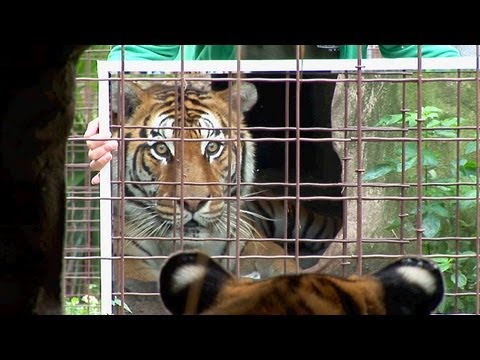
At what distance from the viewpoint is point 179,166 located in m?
3.73

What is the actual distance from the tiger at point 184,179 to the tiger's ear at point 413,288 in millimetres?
1766

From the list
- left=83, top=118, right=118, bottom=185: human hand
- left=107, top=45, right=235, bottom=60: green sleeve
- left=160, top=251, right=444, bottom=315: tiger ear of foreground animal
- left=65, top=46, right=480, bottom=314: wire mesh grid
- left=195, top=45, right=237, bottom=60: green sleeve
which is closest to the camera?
left=160, top=251, right=444, bottom=315: tiger ear of foreground animal

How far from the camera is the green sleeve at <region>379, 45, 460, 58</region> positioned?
366cm

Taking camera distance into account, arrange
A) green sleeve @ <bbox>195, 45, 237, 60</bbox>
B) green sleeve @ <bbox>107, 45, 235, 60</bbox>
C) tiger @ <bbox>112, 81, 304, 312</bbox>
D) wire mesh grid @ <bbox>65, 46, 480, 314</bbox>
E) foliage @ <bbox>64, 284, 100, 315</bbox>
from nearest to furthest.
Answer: wire mesh grid @ <bbox>65, 46, 480, 314</bbox>
tiger @ <bbox>112, 81, 304, 312</bbox>
green sleeve @ <bbox>107, 45, 235, 60</bbox>
green sleeve @ <bbox>195, 45, 237, 60</bbox>
foliage @ <bbox>64, 284, 100, 315</bbox>

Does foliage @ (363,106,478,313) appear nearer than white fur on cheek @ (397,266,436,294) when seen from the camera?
No

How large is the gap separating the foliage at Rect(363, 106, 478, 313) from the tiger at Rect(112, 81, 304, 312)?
1.65 ft

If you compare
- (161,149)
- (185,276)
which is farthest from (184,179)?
(185,276)

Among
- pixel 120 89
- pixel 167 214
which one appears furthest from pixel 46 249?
pixel 167 214

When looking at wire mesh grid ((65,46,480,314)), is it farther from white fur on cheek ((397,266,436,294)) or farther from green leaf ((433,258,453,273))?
white fur on cheek ((397,266,436,294))

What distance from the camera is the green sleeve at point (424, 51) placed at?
12.0ft

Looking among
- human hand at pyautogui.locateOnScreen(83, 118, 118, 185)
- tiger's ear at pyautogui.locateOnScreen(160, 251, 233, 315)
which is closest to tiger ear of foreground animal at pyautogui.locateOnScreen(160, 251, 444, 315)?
tiger's ear at pyautogui.locateOnScreen(160, 251, 233, 315)
